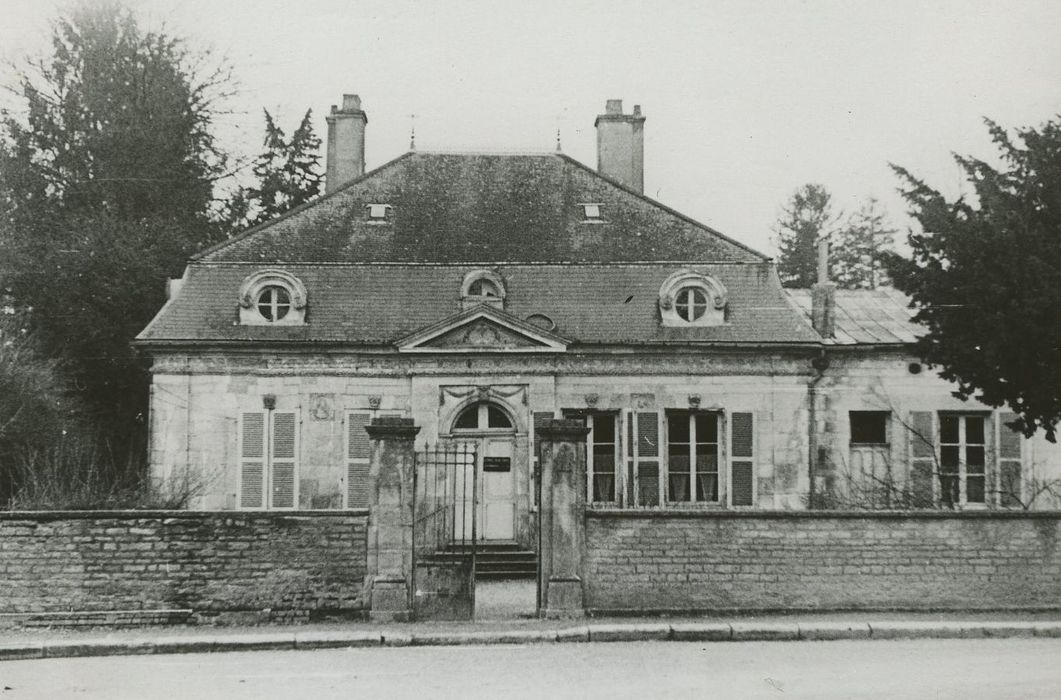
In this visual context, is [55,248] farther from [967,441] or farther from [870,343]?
[967,441]

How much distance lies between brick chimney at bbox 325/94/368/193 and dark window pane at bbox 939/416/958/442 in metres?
13.9

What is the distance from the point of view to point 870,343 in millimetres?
21234

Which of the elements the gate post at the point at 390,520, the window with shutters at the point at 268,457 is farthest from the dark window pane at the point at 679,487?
the gate post at the point at 390,520

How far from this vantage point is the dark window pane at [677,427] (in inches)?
816

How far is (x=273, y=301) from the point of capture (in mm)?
20625

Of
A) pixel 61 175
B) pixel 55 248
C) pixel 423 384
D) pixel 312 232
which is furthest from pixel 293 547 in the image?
pixel 61 175

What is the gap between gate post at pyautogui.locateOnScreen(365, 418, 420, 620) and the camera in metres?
12.4

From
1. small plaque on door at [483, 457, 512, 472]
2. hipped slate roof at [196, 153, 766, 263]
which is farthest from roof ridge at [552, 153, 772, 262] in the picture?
small plaque on door at [483, 457, 512, 472]

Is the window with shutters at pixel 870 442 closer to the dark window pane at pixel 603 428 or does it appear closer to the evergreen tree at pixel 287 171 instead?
the dark window pane at pixel 603 428

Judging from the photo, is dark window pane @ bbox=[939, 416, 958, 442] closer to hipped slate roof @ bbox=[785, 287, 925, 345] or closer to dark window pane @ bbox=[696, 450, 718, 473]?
hipped slate roof @ bbox=[785, 287, 925, 345]

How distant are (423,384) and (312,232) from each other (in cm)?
426

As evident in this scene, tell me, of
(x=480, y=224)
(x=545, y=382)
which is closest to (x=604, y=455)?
(x=545, y=382)

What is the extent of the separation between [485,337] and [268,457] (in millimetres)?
4631

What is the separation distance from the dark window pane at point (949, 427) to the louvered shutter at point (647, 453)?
579 cm
